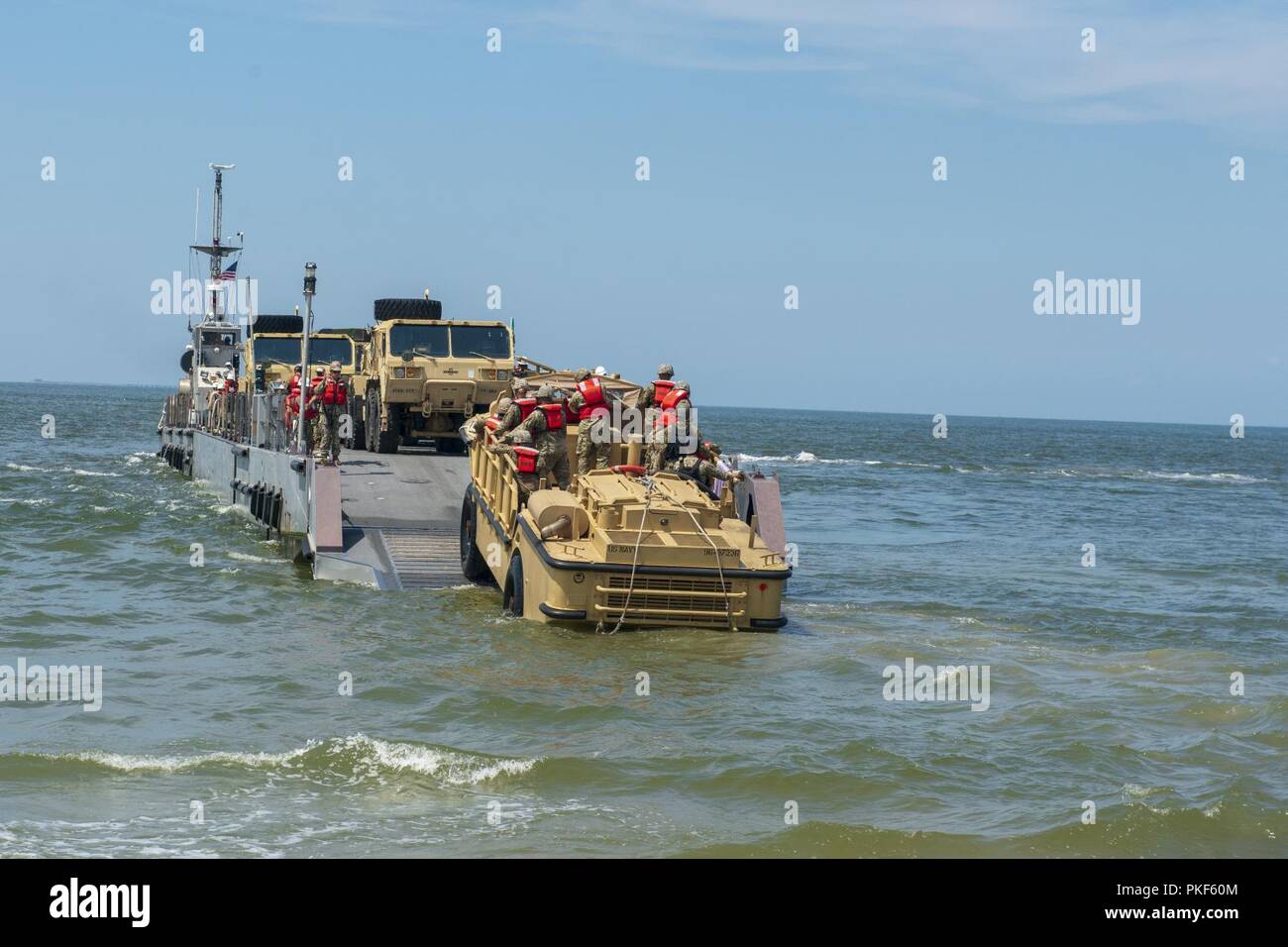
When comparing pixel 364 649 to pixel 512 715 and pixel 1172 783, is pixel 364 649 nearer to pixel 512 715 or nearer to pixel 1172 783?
pixel 512 715

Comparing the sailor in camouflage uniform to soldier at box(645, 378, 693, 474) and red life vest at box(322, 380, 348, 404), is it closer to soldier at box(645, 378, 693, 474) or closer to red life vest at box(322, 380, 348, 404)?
soldier at box(645, 378, 693, 474)

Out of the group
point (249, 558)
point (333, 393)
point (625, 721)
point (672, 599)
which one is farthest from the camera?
point (333, 393)

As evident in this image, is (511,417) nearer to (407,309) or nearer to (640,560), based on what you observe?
(640,560)

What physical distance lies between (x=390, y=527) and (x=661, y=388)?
4.33m

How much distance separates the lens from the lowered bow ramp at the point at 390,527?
1639cm

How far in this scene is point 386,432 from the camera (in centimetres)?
2369

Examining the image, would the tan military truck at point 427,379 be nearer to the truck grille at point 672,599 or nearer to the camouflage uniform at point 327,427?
the camouflage uniform at point 327,427

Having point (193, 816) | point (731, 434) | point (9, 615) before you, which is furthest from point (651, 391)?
point (731, 434)

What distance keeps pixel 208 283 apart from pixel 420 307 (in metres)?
14.6

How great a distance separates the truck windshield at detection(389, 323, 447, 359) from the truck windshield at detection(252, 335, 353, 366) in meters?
5.32

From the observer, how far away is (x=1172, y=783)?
31.6 ft

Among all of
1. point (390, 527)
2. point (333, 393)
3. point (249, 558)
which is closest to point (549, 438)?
point (390, 527)

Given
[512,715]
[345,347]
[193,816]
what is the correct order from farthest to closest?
[345,347] → [512,715] → [193,816]

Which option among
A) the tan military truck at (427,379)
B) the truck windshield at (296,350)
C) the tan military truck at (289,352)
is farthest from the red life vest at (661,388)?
the truck windshield at (296,350)
